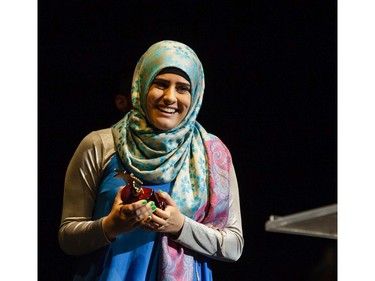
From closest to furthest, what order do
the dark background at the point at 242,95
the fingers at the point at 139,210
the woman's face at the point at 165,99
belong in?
the fingers at the point at 139,210
the woman's face at the point at 165,99
the dark background at the point at 242,95

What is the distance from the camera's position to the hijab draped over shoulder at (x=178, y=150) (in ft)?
7.75

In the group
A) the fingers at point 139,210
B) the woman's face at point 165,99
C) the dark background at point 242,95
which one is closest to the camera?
the fingers at point 139,210

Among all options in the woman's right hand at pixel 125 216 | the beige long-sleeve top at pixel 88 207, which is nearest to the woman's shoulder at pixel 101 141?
the beige long-sleeve top at pixel 88 207

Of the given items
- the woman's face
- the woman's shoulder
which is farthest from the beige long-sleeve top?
the woman's face

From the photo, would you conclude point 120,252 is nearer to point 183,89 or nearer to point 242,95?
point 183,89

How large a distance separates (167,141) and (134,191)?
0.15 m

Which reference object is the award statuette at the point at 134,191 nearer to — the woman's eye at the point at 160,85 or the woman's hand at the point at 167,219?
the woman's hand at the point at 167,219

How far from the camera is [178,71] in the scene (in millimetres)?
2373

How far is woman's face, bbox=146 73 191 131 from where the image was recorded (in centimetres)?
237

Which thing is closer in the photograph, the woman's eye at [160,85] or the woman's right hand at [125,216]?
the woman's right hand at [125,216]

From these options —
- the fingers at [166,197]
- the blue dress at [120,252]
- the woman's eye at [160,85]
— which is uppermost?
the woman's eye at [160,85]

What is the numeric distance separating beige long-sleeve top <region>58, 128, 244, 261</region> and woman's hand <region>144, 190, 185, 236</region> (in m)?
0.02

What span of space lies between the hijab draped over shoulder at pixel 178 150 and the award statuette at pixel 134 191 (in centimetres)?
6

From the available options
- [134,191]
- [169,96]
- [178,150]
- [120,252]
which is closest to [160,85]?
[169,96]
